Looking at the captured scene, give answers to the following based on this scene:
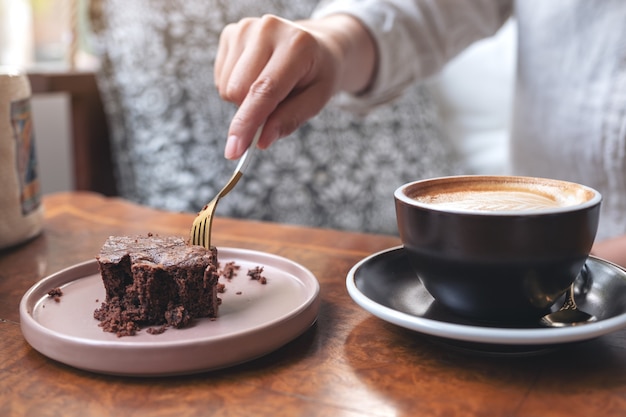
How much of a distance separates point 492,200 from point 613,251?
1.28ft

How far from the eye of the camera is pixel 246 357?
21.2 inches

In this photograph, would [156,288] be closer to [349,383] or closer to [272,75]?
[349,383]

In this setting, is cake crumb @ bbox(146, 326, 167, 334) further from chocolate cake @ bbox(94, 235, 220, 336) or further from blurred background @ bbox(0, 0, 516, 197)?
blurred background @ bbox(0, 0, 516, 197)

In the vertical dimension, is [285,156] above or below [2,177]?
below

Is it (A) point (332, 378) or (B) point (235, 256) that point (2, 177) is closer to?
(B) point (235, 256)

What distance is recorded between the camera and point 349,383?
1.70 feet

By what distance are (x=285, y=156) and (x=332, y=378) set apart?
118 centimetres

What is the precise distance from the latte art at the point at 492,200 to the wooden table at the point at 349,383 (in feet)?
0.41

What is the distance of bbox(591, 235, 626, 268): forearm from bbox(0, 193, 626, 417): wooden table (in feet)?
1.00

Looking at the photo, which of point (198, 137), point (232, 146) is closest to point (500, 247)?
point (232, 146)

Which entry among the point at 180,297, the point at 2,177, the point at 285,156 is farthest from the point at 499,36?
the point at 180,297

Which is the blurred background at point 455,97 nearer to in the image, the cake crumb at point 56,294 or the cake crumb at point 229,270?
the cake crumb at point 229,270

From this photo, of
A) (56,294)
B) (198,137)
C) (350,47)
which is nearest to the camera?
(56,294)

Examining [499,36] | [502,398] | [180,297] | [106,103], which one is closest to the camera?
[502,398]
